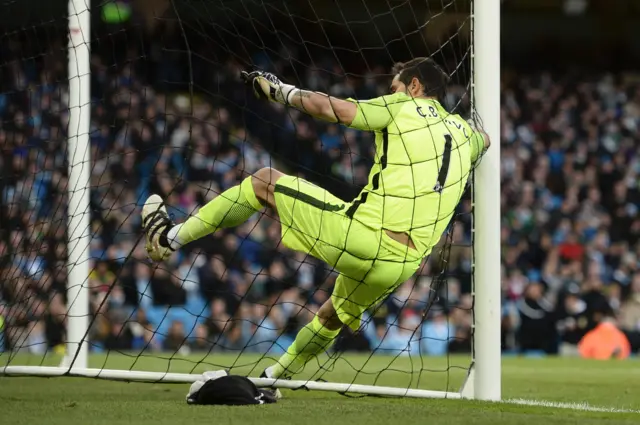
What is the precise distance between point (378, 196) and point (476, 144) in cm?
61

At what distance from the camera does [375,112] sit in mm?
5668

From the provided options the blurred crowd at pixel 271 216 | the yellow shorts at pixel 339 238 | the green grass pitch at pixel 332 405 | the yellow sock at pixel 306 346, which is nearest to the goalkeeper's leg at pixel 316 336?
the yellow sock at pixel 306 346

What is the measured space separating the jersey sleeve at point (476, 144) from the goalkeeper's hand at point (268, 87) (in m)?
0.96

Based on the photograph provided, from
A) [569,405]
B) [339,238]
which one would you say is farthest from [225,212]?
[569,405]

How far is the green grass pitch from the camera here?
183 inches

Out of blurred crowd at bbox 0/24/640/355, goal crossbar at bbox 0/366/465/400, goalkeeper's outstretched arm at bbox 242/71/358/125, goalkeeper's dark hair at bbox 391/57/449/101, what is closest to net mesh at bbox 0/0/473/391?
blurred crowd at bbox 0/24/640/355

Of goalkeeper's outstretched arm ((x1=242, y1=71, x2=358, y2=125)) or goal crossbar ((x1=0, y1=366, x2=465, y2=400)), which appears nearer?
goalkeeper's outstretched arm ((x1=242, y1=71, x2=358, y2=125))

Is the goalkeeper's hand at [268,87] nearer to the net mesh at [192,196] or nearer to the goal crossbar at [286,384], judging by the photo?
the goal crossbar at [286,384]

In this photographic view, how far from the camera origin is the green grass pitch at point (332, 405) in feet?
15.3

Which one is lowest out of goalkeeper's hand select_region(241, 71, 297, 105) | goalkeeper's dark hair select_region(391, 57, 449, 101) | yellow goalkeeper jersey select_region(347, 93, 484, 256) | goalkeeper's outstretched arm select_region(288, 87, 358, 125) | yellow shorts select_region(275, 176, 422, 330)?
yellow shorts select_region(275, 176, 422, 330)

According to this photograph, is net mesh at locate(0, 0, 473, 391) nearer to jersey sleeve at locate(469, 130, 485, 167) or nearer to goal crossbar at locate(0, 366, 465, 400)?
goal crossbar at locate(0, 366, 465, 400)

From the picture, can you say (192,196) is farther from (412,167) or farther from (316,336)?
(412,167)

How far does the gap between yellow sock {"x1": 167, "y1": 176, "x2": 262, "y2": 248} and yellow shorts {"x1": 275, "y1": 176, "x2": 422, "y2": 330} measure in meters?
0.16

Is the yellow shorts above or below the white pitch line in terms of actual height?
above
